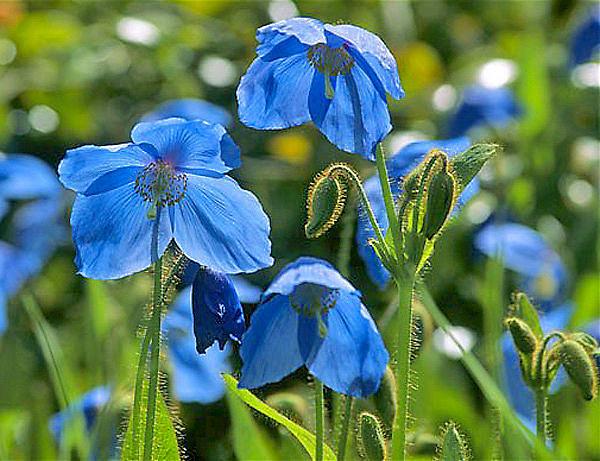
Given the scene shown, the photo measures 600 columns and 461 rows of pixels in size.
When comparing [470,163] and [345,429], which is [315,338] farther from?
[470,163]

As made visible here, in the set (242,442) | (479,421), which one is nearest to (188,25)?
(479,421)

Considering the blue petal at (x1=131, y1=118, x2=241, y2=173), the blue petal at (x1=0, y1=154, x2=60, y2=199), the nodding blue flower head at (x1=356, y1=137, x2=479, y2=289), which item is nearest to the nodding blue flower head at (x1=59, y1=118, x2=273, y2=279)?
the blue petal at (x1=131, y1=118, x2=241, y2=173)

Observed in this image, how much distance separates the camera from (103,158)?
3.47ft

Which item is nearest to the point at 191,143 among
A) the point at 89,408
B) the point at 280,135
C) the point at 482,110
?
the point at 89,408

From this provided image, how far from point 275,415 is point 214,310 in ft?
0.38

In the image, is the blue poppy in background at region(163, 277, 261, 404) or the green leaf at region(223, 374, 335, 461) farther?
the blue poppy in background at region(163, 277, 261, 404)

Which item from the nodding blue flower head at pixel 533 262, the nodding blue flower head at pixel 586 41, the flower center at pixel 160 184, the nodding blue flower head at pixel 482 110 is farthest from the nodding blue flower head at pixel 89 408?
the nodding blue flower head at pixel 586 41

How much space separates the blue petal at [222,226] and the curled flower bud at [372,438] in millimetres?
172

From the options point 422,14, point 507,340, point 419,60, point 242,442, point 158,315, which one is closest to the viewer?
point 158,315

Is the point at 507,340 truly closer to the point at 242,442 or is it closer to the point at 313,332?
the point at 242,442

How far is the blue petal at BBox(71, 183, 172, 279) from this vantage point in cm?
106

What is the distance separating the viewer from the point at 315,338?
1.05 metres

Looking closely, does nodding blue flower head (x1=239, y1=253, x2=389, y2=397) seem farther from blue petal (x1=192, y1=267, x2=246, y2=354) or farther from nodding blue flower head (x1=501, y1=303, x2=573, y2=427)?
nodding blue flower head (x1=501, y1=303, x2=573, y2=427)

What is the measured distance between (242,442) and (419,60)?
2142 millimetres
